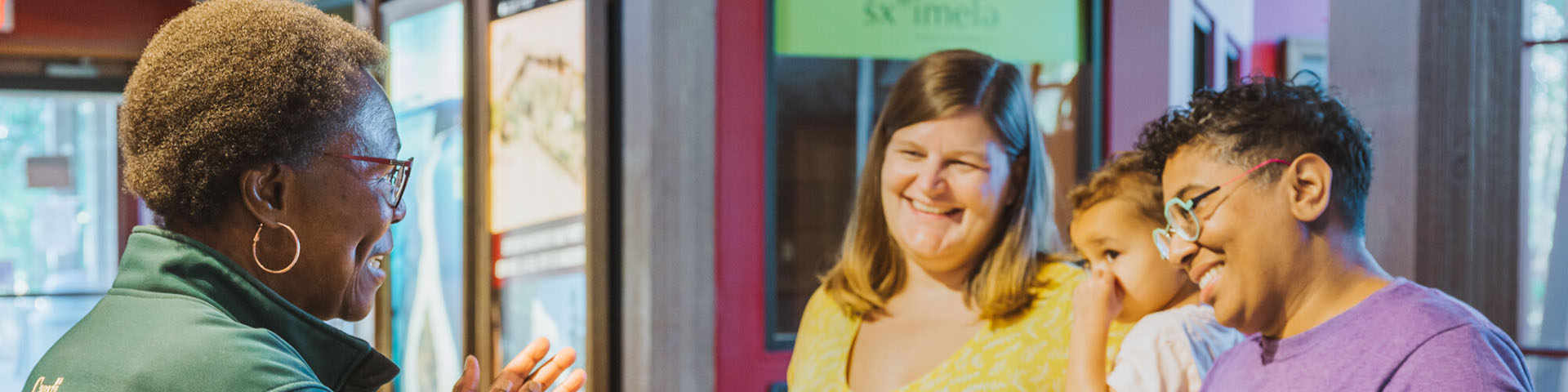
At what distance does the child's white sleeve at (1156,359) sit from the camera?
1975 millimetres

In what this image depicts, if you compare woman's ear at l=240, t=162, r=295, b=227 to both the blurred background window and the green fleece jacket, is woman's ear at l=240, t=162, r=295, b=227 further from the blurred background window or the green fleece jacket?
the blurred background window

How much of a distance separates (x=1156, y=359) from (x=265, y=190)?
153 centimetres

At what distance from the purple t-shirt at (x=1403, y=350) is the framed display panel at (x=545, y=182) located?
8.86 ft

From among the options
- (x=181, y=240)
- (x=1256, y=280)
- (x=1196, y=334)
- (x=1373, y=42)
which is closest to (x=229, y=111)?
(x=181, y=240)

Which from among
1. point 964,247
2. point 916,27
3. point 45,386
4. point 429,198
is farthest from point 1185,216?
point 429,198

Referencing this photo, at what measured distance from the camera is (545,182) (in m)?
4.26

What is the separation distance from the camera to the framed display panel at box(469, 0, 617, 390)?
13.0ft

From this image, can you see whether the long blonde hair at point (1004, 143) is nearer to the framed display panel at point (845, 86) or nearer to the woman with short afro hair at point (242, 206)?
the woman with short afro hair at point (242, 206)

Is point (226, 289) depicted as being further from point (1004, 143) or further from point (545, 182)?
point (545, 182)

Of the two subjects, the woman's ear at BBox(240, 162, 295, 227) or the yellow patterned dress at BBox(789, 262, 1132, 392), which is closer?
the woman's ear at BBox(240, 162, 295, 227)

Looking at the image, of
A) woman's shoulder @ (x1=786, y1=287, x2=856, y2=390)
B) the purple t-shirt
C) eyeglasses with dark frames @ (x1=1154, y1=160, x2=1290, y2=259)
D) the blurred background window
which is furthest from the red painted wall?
the blurred background window

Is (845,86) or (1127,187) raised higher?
(845,86)

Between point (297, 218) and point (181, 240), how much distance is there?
0.12 metres

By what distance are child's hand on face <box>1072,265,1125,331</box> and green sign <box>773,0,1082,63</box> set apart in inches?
79.4
